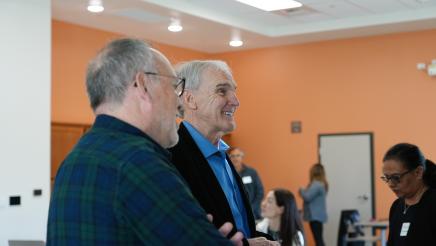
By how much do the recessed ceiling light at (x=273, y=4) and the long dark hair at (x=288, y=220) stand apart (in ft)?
12.8

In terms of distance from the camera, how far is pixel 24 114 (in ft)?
24.9

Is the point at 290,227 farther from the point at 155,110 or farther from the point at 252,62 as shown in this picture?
the point at 252,62

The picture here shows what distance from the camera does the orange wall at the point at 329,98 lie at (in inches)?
430

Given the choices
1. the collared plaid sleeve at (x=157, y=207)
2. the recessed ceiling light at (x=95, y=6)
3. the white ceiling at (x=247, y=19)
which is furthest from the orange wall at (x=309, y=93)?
the collared plaid sleeve at (x=157, y=207)

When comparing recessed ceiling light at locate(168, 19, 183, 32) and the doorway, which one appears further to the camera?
the doorway

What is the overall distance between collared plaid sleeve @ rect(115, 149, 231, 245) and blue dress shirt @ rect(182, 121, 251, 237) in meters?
0.83

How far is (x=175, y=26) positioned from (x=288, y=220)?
519cm

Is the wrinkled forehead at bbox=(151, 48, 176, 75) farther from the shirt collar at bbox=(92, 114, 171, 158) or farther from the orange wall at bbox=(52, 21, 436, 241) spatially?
the orange wall at bbox=(52, 21, 436, 241)

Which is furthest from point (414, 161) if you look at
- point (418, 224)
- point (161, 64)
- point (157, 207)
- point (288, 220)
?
point (288, 220)

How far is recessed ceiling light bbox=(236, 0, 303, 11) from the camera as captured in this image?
932cm

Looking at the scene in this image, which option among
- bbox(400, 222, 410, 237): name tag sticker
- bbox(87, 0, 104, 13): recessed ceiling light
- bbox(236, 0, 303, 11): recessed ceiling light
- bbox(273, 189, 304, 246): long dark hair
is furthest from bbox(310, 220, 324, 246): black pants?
bbox(400, 222, 410, 237): name tag sticker

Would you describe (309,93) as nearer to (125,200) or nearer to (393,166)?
(393,166)

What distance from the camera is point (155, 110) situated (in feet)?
5.48

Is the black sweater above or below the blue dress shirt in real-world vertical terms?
below
